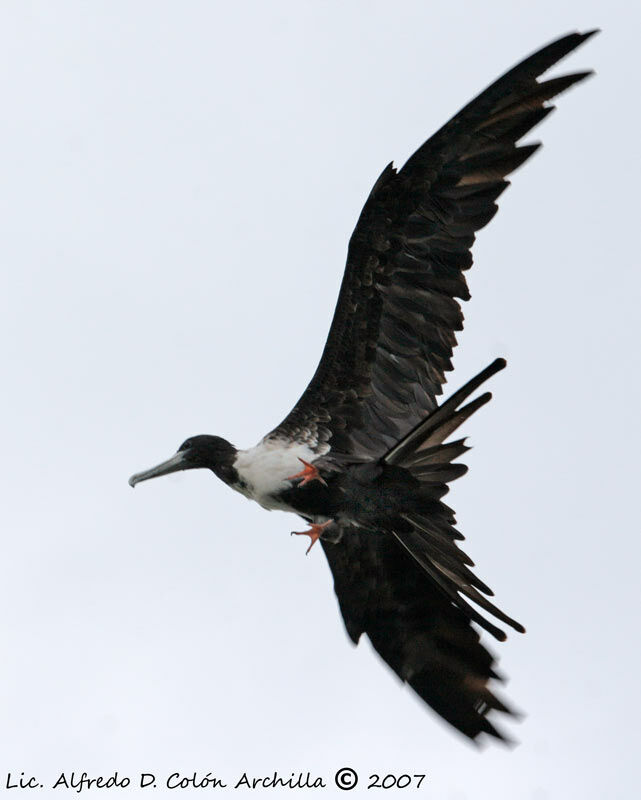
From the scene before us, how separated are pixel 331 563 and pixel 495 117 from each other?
7.82 feet

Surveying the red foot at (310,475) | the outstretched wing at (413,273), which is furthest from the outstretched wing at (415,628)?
the outstretched wing at (413,273)

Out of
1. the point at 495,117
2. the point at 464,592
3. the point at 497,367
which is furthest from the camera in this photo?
the point at 495,117

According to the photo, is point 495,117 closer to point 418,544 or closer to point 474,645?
point 418,544

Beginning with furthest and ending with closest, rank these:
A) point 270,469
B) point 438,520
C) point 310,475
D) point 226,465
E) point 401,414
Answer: point 226,465
point 401,414
point 270,469
point 310,475
point 438,520

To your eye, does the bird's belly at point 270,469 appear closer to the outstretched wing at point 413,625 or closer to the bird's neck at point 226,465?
the bird's neck at point 226,465

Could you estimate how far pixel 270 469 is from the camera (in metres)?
8.32

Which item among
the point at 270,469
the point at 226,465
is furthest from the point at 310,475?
the point at 226,465

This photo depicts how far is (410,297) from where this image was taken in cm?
827

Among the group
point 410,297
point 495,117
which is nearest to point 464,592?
point 410,297

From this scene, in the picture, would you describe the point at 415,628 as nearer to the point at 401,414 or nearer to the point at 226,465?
the point at 401,414

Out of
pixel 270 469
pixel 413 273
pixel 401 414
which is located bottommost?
pixel 270 469

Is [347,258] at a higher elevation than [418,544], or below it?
higher

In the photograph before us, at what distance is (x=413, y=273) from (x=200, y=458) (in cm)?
149

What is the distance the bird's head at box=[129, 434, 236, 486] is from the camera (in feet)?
28.1
